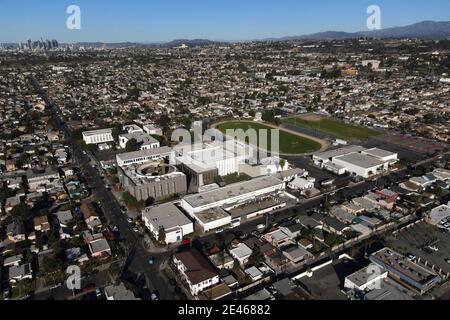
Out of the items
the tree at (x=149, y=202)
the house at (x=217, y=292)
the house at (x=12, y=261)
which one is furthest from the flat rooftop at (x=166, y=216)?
the house at (x=12, y=261)

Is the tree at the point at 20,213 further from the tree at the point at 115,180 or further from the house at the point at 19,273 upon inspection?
the tree at the point at 115,180

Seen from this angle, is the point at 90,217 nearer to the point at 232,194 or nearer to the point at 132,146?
the point at 232,194

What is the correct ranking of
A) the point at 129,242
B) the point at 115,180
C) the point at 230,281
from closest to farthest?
the point at 230,281, the point at 129,242, the point at 115,180

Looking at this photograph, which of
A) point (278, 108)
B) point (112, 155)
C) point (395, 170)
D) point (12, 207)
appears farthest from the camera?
point (278, 108)

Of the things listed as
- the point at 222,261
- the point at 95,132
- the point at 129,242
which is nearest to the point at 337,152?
the point at 222,261

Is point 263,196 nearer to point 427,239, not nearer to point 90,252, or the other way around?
point 427,239

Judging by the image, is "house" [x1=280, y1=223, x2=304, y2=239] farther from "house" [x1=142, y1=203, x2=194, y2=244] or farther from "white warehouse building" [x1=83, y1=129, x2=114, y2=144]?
"white warehouse building" [x1=83, y1=129, x2=114, y2=144]

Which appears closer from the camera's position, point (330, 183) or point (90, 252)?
point (90, 252)
